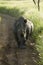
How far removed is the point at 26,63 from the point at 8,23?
14.9 feet

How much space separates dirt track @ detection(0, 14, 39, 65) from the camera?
9459 millimetres

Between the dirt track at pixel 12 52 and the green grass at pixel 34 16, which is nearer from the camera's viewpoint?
the dirt track at pixel 12 52

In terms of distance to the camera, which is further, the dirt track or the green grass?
the green grass

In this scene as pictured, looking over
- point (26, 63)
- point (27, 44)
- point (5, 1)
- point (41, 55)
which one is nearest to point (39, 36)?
point (27, 44)

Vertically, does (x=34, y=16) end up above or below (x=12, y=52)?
above

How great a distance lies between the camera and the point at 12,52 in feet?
33.7

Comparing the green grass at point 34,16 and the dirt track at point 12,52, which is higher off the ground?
the green grass at point 34,16

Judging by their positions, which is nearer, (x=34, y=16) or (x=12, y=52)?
(x=12, y=52)

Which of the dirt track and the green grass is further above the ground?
the green grass

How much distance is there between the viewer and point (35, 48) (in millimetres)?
11039

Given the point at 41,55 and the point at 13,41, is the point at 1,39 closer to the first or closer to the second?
the point at 13,41

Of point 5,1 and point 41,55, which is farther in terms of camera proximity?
point 5,1

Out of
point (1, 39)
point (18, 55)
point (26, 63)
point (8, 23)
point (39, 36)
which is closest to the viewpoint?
point (26, 63)

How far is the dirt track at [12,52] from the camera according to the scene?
9459mm
